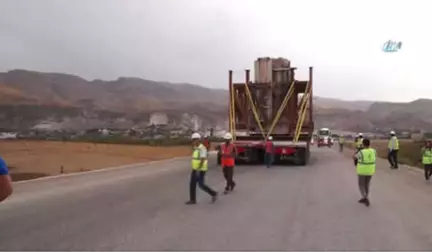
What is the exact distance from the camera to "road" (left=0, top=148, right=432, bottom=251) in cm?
765

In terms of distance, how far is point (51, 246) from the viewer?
24.3ft

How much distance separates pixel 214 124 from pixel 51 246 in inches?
5138

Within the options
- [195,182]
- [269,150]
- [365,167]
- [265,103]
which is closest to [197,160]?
[195,182]

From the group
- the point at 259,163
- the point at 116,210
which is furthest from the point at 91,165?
the point at 116,210

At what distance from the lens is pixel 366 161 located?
11945 mm

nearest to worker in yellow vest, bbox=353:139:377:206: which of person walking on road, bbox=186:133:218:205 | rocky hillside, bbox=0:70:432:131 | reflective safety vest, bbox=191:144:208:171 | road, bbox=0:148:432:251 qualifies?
road, bbox=0:148:432:251

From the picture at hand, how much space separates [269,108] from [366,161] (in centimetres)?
1459

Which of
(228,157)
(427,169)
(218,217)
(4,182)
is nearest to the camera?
(4,182)

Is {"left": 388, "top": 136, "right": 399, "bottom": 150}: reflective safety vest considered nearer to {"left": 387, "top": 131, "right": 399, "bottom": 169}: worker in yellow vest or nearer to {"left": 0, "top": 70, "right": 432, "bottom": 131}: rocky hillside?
{"left": 387, "top": 131, "right": 399, "bottom": 169}: worker in yellow vest

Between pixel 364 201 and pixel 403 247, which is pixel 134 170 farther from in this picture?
pixel 403 247

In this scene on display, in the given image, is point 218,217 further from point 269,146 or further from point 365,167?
point 269,146

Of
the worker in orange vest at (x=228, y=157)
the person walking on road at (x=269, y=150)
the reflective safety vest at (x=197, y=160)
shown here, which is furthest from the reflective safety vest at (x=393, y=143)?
the reflective safety vest at (x=197, y=160)

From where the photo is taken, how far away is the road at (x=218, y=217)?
7.65 metres

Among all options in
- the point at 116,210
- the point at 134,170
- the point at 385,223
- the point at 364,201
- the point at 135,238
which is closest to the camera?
the point at 135,238
